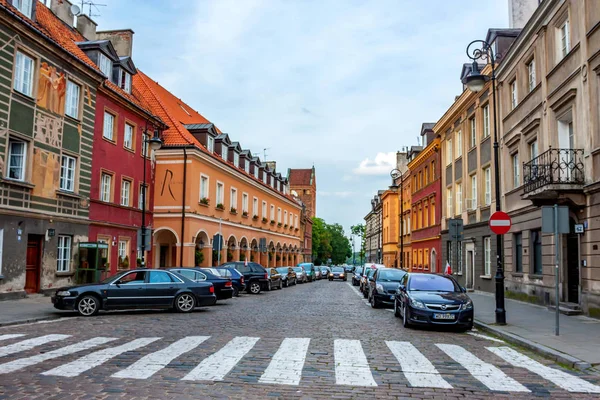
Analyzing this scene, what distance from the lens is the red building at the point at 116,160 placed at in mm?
25125

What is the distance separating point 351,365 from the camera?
8.26 metres

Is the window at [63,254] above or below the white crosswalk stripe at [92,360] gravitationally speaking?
above

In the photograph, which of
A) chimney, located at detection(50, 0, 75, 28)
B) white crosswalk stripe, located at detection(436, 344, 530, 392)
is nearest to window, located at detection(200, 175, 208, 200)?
chimney, located at detection(50, 0, 75, 28)

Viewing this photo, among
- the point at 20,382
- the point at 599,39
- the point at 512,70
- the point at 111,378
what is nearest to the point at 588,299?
the point at 599,39

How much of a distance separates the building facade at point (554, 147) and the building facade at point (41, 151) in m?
17.6

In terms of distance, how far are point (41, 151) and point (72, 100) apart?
11.2 ft

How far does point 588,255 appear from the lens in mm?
15711

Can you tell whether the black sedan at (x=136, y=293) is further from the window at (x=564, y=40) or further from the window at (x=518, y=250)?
the window at (x=564, y=40)

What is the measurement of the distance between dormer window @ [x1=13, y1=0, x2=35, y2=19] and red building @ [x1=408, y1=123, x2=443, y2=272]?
2606 centimetres

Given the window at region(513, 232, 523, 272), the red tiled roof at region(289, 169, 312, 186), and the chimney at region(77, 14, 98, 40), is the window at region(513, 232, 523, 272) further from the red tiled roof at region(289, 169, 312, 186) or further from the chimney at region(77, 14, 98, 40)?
the red tiled roof at region(289, 169, 312, 186)

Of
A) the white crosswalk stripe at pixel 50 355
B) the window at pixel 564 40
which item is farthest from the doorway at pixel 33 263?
the window at pixel 564 40

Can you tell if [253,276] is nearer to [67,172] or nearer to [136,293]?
[67,172]

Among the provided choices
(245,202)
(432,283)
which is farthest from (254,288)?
(245,202)

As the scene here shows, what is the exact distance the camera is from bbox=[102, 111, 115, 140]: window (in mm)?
25766
